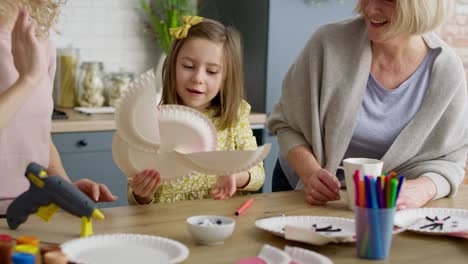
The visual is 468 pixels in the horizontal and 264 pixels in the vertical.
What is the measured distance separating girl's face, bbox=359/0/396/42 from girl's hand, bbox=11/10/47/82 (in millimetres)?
1028

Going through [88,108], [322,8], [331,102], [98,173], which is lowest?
[98,173]

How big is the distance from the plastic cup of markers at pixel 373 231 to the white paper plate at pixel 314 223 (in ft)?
0.45

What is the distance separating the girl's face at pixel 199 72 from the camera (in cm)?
240

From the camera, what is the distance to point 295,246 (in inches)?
67.2

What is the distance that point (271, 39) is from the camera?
4.25 m

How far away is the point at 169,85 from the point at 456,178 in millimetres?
949

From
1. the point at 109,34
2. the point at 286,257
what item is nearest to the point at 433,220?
the point at 286,257

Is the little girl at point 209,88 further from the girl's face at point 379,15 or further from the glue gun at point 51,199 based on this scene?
the glue gun at point 51,199

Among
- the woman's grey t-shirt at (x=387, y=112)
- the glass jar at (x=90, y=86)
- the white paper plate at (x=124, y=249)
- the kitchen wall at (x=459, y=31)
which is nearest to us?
the white paper plate at (x=124, y=249)

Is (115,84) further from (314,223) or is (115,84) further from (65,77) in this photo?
(314,223)

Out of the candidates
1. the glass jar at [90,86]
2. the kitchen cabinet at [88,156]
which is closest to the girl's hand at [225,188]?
the kitchen cabinet at [88,156]

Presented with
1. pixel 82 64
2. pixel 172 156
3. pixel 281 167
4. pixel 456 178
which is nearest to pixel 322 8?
pixel 82 64

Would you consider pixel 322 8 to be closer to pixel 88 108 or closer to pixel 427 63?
pixel 88 108

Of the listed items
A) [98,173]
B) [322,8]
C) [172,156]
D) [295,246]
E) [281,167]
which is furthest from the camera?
[322,8]
